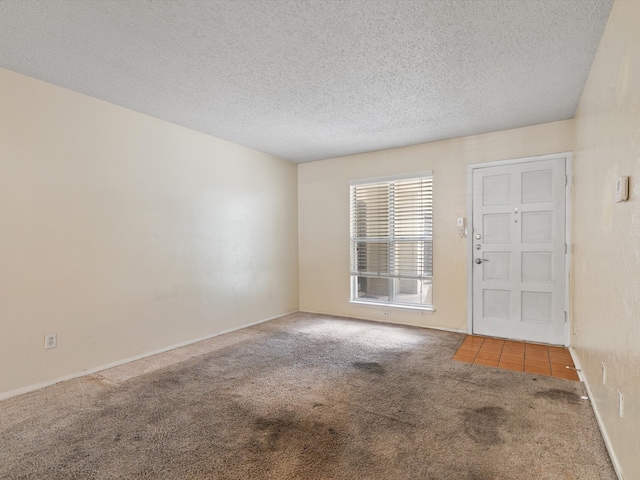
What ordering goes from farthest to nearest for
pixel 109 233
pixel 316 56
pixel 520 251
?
pixel 520 251, pixel 109 233, pixel 316 56

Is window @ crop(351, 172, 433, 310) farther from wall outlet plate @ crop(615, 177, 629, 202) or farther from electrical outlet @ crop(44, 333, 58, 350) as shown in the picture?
electrical outlet @ crop(44, 333, 58, 350)

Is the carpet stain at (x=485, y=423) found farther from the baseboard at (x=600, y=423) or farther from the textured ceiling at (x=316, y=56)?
the textured ceiling at (x=316, y=56)

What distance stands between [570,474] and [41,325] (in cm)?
385

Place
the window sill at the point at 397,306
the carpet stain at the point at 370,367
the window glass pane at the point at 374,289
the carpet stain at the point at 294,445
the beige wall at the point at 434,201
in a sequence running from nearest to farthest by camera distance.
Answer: the carpet stain at the point at 294,445, the carpet stain at the point at 370,367, the beige wall at the point at 434,201, the window sill at the point at 397,306, the window glass pane at the point at 374,289

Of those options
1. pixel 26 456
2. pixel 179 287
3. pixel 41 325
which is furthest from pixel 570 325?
pixel 41 325

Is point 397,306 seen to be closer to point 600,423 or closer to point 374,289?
point 374,289

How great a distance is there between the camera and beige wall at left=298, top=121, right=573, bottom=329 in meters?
4.18

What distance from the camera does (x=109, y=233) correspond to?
10.9ft

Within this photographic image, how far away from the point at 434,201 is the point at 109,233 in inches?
154

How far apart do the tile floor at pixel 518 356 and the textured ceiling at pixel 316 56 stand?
2.56 meters

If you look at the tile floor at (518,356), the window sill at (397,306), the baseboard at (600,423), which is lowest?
the tile floor at (518,356)

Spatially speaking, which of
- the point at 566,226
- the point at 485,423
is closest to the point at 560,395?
the point at 485,423

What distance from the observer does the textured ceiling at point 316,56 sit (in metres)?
2.00

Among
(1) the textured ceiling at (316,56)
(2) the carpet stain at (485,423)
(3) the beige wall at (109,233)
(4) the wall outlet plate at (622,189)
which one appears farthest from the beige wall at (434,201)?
(4) the wall outlet plate at (622,189)
